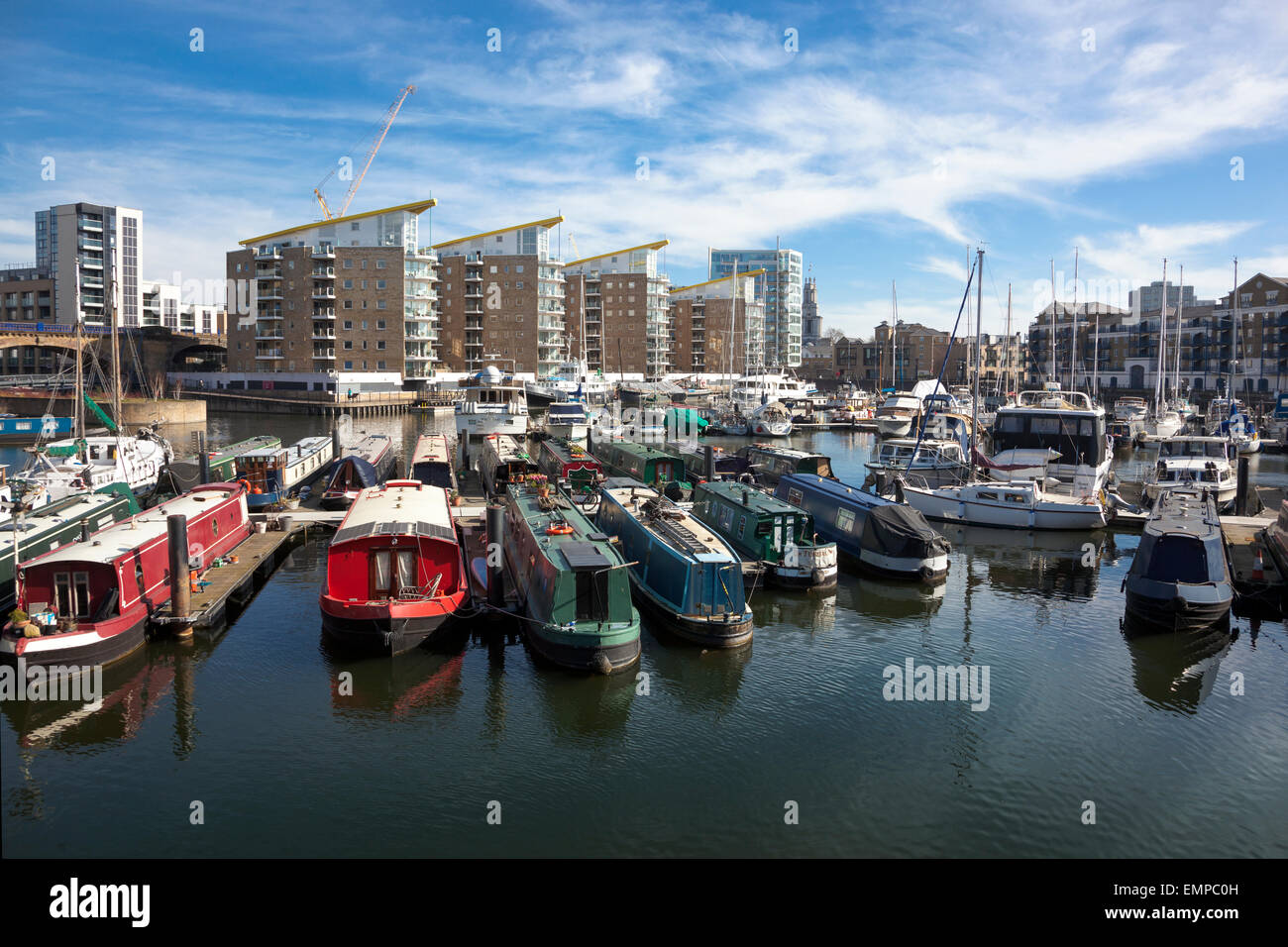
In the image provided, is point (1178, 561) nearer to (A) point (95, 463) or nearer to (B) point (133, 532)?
(B) point (133, 532)

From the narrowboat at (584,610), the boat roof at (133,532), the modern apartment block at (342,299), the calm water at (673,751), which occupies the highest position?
the modern apartment block at (342,299)

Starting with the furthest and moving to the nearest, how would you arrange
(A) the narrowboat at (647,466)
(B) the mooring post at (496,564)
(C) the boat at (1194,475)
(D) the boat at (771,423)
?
1. (D) the boat at (771,423)
2. (C) the boat at (1194,475)
3. (A) the narrowboat at (647,466)
4. (B) the mooring post at (496,564)

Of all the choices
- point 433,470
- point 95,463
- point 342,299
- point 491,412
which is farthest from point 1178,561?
point 342,299

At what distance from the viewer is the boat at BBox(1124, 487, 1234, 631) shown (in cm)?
2495

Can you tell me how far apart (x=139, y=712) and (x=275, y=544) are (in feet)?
43.6

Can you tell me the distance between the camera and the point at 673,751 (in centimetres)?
1817

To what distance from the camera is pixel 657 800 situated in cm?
1620

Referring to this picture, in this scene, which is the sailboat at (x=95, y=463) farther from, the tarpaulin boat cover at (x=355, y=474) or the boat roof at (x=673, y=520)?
the boat roof at (x=673, y=520)

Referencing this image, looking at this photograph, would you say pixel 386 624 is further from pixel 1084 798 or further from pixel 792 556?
pixel 1084 798

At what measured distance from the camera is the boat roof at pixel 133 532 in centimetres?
2169

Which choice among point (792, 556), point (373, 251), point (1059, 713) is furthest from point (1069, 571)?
point (373, 251)

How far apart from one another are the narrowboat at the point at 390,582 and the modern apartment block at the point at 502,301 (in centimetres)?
10706

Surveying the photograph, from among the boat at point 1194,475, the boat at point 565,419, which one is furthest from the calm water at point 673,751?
the boat at point 565,419

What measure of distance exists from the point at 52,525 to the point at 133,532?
5380mm
